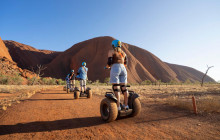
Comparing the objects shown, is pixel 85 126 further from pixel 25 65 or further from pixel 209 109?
pixel 25 65

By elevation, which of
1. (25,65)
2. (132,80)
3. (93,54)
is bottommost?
(132,80)

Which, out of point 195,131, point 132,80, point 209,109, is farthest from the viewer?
point 132,80

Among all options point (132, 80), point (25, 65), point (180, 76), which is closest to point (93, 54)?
point (132, 80)

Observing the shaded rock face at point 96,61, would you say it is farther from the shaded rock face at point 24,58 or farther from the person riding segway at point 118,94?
the person riding segway at point 118,94

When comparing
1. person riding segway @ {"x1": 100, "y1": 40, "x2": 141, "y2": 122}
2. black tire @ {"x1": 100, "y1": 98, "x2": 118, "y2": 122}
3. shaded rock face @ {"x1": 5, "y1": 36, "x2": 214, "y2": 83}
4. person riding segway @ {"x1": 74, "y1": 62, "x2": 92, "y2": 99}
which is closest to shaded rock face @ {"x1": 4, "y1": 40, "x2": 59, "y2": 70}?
shaded rock face @ {"x1": 5, "y1": 36, "x2": 214, "y2": 83}

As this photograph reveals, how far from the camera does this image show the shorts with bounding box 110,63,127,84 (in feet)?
12.6

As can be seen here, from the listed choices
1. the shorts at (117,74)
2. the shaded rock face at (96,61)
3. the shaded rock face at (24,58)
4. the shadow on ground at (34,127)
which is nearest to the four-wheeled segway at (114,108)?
the shorts at (117,74)

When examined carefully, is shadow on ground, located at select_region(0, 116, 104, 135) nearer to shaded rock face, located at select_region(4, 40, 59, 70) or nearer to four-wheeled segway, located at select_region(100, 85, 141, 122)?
four-wheeled segway, located at select_region(100, 85, 141, 122)

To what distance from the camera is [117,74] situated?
3852 mm

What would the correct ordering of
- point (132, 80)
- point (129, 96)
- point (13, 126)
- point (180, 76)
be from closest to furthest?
point (13, 126) < point (129, 96) < point (132, 80) < point (180, 76)

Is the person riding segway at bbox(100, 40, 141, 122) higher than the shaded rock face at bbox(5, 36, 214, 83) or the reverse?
the reverse

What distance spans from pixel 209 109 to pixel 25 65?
4229 inches

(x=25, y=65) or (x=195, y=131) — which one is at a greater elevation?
(x=25, y=65)

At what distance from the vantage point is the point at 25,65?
294 ft
